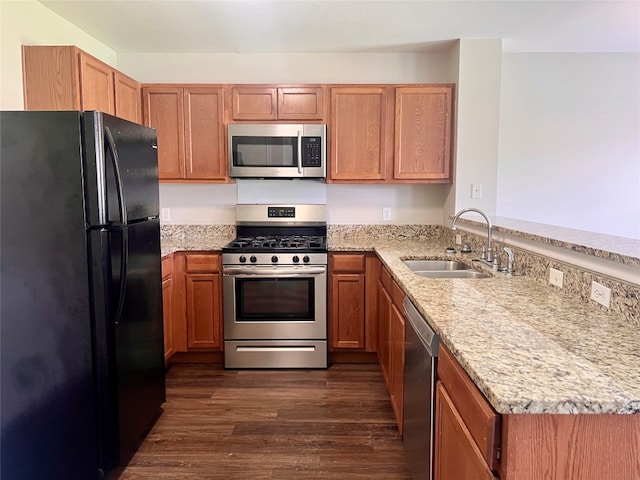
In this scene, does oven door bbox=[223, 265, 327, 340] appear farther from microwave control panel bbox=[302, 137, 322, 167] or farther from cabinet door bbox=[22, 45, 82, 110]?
cabinet door bbox=[22, 45, 82, 110]

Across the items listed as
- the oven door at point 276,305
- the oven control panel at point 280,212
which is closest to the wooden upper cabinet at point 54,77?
the oven door at point 276,305

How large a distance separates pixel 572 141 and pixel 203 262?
10.8ft

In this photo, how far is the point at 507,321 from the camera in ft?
4.51

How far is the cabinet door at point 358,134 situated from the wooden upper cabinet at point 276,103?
15cm

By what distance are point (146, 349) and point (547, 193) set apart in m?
3.43

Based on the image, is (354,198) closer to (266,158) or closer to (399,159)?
(399,159)

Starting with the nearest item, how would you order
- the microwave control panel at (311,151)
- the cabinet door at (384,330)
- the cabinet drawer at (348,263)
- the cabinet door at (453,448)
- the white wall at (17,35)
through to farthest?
the cabinet door at (453,448)
the white wall at (17,35)
the cabinet door at (384,330)
the cabinet drawer at (348,263)
the microwave control panel at (311,151)

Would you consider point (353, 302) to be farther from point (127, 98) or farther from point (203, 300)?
point (127, 98)

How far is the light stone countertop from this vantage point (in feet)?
2.86

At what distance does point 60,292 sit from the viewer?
5.82ft

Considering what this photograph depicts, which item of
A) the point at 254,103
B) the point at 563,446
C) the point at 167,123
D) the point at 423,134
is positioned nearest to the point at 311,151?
the point at 254,103

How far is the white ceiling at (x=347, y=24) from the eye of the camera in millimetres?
2617

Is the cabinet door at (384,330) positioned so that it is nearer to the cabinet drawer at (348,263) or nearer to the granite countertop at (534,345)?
the cabinet drawer at (348,263)

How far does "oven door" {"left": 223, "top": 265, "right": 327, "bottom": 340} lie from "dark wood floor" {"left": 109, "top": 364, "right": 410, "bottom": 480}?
0.30m
